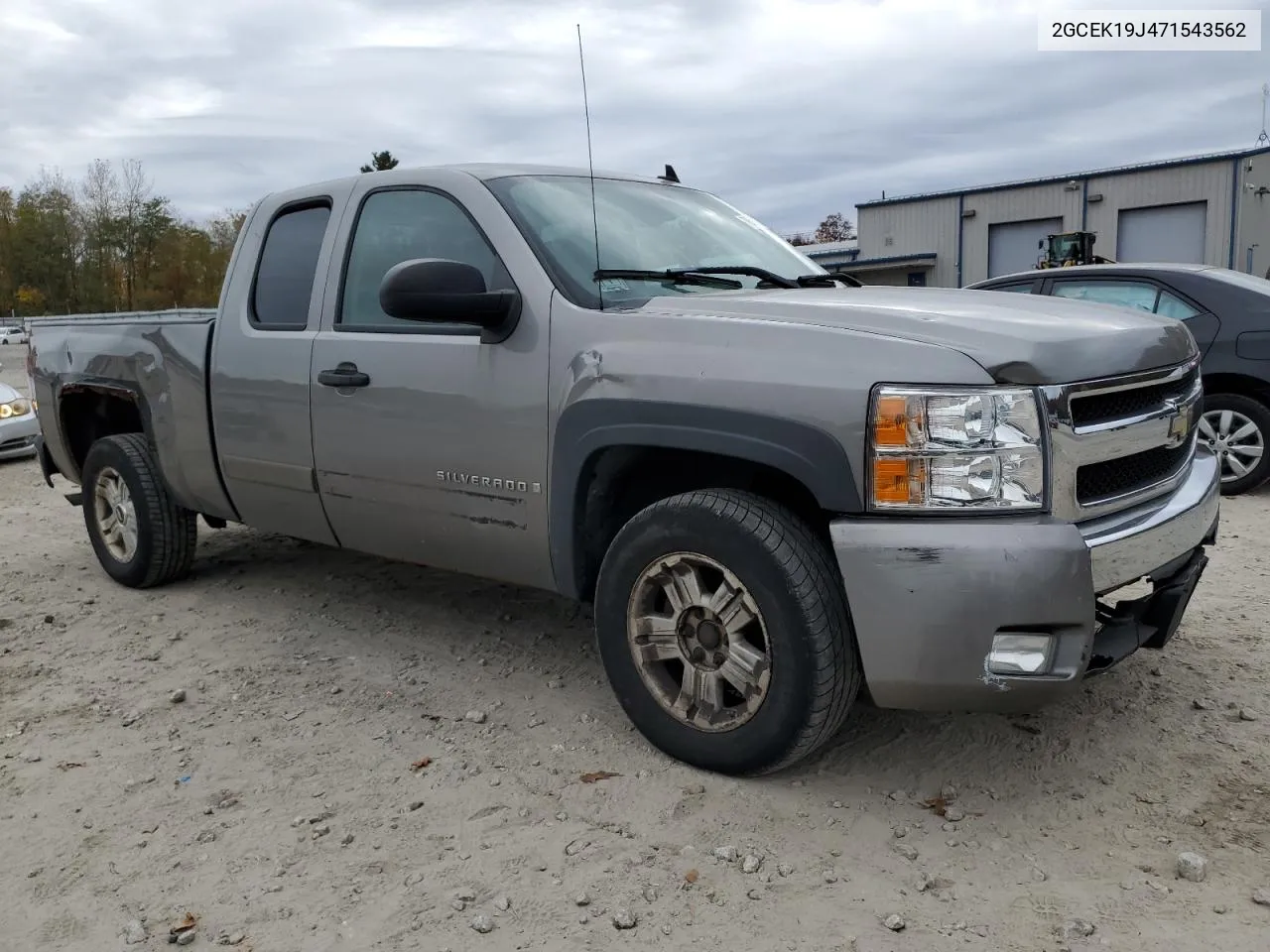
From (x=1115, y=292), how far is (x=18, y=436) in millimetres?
9703

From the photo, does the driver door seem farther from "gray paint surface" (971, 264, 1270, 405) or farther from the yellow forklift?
the yellow forklift

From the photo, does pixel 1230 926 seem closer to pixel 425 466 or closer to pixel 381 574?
pixel 425 466

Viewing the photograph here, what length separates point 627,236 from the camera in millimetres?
3668

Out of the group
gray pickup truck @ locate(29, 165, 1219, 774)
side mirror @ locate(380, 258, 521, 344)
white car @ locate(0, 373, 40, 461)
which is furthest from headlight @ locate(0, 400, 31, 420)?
side mirror @ locate(380, 258, 521, 344)

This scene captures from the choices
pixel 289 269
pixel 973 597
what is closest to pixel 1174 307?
pixel 973 597

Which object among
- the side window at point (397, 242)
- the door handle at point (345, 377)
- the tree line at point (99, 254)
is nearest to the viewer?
the side window at point (397, 242)

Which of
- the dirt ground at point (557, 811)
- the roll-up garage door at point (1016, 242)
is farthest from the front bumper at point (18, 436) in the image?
the roll-up garage door at point (1016, 242)

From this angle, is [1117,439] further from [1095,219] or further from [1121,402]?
[1095,219]

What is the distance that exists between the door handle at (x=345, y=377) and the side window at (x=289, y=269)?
355 mm

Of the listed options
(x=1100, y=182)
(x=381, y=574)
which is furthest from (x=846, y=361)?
(x=1100, y=182)

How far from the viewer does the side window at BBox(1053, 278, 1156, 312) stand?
23.6ft

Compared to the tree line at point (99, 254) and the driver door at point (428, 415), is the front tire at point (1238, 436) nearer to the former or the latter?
the driver door at point (428, 415)

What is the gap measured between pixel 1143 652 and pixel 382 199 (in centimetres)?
332

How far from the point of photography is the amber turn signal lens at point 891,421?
101 inches
